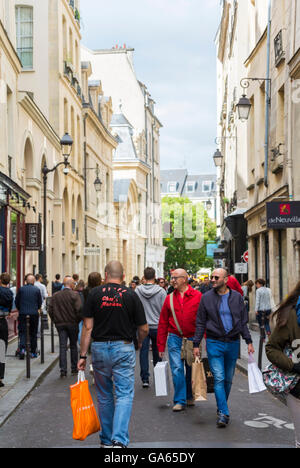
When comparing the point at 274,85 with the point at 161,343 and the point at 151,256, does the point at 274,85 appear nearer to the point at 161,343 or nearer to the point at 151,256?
the point at 161,343

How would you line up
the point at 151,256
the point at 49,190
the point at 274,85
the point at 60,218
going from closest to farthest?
1. the point at 274,85
2. the point at 49,190
3. the point at 60,218
4. the point at 151,256

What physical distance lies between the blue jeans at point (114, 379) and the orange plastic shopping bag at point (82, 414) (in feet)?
0.78

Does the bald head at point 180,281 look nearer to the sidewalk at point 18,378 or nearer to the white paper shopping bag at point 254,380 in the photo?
the white paper shopping bag at point 254,380

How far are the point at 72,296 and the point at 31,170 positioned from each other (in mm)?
12394

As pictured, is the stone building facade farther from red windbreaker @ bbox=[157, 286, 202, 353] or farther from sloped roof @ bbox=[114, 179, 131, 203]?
sloped roof @ bbox=[114, 179, 131, 203]

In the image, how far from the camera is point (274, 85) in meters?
19.7

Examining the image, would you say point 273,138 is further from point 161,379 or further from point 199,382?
point 199,382

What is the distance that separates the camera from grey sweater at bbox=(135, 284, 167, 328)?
1127 centimetres

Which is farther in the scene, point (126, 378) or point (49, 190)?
point (49, 190)

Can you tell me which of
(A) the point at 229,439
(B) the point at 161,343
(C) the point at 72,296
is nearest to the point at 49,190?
(C) the point at 72,296

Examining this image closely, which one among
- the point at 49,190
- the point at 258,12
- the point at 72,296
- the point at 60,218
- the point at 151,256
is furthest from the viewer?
the point at 151,256

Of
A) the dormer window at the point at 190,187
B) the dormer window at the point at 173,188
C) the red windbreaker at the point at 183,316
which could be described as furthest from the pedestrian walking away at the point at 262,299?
the dormer window at the point at 190,187

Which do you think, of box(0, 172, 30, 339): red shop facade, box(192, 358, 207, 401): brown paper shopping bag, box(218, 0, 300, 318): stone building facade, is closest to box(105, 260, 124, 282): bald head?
box(192, 358, 207, 401): brown paper shopping bag

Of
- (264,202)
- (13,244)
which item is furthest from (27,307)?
(264,202)
